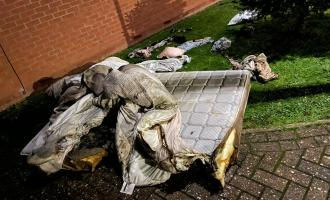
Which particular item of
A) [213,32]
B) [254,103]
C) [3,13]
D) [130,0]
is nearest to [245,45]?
[213,32]

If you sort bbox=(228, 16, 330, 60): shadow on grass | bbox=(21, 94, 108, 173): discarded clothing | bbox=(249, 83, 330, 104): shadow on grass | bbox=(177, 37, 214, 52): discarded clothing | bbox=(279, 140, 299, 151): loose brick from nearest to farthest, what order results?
1. bbox=(279, 140, 299, 151): loose brick
2. bbox=(21, 94, 108, 173): discarded clothing
3. bbox=(249, 83, 330, 104): shadow on grass
4. bbox=(228, 16, 330, 60): shadow on grass
5. bbox=(177, 37, 214, 52): discarded clothing

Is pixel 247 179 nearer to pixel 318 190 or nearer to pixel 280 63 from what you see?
pixel 318 190

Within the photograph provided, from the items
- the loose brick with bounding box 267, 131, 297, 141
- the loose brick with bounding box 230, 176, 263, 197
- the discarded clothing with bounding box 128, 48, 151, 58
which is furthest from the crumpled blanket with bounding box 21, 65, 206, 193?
the discarded clothing with bounding box 128, 48, 151, 58

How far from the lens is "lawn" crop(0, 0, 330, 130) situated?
17.1 ft

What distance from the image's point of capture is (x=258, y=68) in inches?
249

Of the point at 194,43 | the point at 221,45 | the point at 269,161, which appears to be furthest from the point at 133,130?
the point at 194,43

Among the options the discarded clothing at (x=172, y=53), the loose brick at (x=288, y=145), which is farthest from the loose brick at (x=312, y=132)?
the discarded clothing at (x=172, y=53)

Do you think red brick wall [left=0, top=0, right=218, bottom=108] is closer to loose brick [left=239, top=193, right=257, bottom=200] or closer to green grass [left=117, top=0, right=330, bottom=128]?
green grass [left=117, top=0, right=330, bottom=128]

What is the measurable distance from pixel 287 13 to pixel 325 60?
5.20 feet

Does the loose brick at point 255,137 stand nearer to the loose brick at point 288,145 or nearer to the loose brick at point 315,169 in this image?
the loose brick at point 288,145

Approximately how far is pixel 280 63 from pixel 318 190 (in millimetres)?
3533

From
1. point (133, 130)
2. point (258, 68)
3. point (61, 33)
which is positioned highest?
point (61, 33)

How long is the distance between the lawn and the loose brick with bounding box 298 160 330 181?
923 mm

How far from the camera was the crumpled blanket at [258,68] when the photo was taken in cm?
622
